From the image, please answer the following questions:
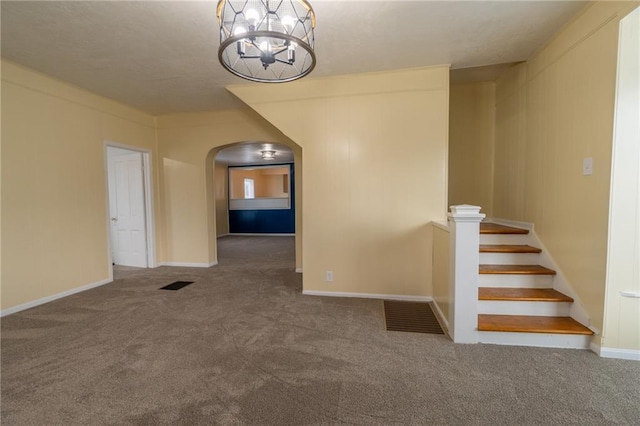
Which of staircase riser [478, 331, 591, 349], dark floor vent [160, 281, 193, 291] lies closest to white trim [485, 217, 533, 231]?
staircase riser [478, 331, 591, 349]

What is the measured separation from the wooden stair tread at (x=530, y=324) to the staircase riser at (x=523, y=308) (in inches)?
1.6

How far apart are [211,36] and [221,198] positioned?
747cm

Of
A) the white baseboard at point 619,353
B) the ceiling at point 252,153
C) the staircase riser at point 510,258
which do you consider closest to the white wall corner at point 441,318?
the staircase riser at point 510,258

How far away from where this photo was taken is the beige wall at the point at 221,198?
30.1 feet

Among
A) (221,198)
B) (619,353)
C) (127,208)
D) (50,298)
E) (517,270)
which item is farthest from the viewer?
(221,198)

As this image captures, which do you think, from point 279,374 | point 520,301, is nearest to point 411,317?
point 520,301

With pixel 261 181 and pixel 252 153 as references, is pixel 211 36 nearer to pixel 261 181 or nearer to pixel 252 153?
pixel 252 153

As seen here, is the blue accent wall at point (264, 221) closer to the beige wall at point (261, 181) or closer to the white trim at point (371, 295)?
the beige wall at point (261, 181)

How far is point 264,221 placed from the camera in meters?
9.57

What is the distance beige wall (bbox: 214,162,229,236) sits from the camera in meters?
9.16

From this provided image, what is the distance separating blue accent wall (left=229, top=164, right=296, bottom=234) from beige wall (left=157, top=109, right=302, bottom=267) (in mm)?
4283

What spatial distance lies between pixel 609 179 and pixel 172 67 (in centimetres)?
425

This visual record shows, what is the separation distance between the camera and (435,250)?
310 centimetres

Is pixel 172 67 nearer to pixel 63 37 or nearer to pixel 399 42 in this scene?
pixel 63 37
